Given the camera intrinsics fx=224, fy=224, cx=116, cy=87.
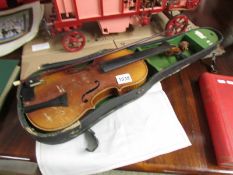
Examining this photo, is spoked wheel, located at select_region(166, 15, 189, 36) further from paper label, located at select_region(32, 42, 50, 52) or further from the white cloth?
paper label, located at select_region(32, 42, 50, 52)

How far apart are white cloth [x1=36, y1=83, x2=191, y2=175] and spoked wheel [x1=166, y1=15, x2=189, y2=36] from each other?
25cm

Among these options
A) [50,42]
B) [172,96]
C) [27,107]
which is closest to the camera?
[27,107]

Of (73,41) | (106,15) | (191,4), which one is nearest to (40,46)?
(73,41)

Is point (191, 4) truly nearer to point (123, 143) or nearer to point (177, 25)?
point (177, 25)

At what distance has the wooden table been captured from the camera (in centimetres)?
44

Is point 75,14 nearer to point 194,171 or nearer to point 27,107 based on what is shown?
point 27,107

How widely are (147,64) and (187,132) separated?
185 millimetres

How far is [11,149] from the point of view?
17.8 inches

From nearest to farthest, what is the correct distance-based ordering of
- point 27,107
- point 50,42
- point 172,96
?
point 27,107 < point 172,96 < point 50,42

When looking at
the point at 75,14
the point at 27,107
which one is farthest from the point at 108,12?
the point at 27,107

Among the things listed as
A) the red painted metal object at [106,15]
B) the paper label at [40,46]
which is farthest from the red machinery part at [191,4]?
the paper label at [40,46]

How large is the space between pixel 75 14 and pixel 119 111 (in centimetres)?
27

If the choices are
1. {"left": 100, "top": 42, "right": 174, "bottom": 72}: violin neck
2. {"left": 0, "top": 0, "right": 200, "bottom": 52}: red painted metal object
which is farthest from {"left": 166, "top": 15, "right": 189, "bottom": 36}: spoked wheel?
{"left": 100, "top": 42, "right": 174, "bottom": 72}: violin neck

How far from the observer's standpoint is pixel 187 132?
0.48 metres
